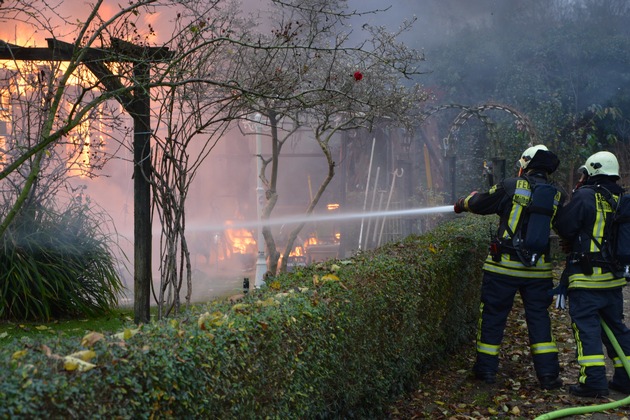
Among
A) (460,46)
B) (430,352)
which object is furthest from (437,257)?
(460,46)

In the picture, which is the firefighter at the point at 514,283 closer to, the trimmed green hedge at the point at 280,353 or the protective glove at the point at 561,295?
the protective glove at the point at 561,295

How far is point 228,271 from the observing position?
20859mm

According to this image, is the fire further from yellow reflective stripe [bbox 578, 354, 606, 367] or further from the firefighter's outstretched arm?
yellow reflective stripe [bbox 578, 354, 606, 367]

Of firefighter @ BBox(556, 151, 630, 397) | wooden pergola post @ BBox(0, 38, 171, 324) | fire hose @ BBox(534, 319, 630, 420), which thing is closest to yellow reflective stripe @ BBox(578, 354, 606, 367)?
firefighter @ BBox(556, 151, 630, 397)

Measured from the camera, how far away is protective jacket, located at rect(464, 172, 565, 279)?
6281 millimetres

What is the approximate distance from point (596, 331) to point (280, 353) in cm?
341

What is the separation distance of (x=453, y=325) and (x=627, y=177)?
41.4 feet

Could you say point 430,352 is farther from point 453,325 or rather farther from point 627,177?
point 627,177

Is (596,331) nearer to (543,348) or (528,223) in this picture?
(543,348)

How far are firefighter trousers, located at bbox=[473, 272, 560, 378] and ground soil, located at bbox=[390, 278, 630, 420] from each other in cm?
20

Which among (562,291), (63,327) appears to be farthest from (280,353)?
(63,327)

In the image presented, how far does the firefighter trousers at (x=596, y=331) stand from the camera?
5973mm

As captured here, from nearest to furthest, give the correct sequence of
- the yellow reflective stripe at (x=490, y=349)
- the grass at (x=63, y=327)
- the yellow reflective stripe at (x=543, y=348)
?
the yellow reflective stripe at (x=543, y=348) < the yellow reflective stripe at (x=490, y=349) < the grass at (x=63, y=327)

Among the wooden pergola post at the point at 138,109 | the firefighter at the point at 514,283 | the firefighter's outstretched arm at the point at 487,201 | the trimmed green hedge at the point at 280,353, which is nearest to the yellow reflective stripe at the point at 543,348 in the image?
the firefighter at the point at 514,283
